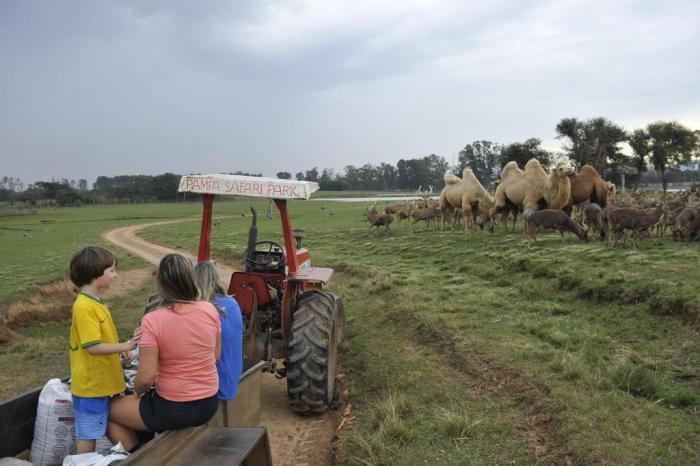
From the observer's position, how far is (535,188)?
17734mm

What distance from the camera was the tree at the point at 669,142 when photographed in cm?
4988

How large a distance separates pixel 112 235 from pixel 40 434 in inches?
1237

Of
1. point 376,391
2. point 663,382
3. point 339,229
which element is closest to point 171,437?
point 376,391

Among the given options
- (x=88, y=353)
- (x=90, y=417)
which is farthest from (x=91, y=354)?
(x=90, y=417)

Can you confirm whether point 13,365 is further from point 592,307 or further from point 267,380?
point 592,307

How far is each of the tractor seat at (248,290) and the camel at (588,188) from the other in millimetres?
14313

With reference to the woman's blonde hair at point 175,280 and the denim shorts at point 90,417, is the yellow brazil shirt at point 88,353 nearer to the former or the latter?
the denim shorts at point 90,417

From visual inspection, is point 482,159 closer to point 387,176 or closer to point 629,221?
point 387,176

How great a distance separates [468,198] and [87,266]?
61.0 ft

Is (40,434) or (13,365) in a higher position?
(40,434)

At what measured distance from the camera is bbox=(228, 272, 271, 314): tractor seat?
5934 mm

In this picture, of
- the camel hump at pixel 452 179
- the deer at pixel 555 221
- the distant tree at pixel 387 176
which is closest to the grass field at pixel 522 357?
the deer at pixel 555 221

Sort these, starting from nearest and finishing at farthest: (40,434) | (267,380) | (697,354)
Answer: (40,434)
(697,354)
(267,380)

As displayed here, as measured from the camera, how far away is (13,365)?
8125 mm
